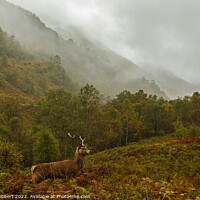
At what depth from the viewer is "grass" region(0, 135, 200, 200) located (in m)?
4.95

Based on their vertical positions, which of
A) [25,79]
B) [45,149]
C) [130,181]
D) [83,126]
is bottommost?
[45,149]

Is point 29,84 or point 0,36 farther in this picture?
point 0,36

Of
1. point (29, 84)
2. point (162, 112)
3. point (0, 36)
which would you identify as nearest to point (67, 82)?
point (29, 84)

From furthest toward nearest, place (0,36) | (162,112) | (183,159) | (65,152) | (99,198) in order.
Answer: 1. (0,36)
2. (162,112)
3. (65,152)
4. (183,159)
5. (99,198)

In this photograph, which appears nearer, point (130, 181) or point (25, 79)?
point (130, 181)

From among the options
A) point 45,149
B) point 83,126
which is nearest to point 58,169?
point 45,149

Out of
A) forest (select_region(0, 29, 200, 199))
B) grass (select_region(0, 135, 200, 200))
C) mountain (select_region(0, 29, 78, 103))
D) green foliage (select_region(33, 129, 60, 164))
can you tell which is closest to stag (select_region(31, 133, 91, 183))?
grass (select_region(0, 135, 200, 200))

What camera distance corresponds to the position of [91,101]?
110ft

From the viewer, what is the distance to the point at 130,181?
7352 millimetres

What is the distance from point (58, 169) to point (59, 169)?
0.05 metres

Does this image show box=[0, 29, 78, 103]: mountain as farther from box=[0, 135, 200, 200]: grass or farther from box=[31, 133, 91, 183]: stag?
box=[31, 133, 91, 183]: stag

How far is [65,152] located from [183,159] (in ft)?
81.3

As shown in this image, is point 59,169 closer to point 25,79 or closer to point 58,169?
point 58,169

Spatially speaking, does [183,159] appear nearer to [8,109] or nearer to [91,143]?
[91,143]
